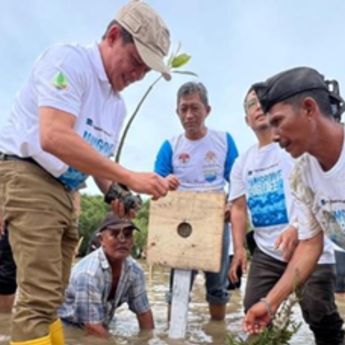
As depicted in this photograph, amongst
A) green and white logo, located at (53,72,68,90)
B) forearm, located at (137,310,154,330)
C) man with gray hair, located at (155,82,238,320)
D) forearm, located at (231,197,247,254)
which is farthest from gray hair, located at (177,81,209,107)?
green and white logo, located at (53,72,68,90)

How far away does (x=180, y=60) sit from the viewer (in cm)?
725

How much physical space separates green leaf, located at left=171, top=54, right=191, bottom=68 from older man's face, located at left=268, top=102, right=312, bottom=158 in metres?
4.85

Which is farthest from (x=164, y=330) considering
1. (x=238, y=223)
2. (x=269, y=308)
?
(x=269, y=308)

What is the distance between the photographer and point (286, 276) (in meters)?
2.73

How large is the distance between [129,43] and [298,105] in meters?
0.78

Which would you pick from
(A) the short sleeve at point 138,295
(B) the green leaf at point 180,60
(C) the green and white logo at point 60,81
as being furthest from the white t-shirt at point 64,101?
(B) the green leaf at point 180,60

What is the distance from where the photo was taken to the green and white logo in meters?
2.53

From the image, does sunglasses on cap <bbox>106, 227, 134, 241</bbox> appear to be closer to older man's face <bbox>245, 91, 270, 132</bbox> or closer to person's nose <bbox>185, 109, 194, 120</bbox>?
person's nose <bbox>185, 109, 194, 120</bbox>

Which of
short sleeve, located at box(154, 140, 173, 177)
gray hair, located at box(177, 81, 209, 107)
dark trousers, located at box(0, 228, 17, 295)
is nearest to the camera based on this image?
dark trousers, located at box(0, 228, 17, 295)

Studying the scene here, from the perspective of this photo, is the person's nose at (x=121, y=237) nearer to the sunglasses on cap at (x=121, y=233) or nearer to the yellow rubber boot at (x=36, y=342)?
the sunglasses on cap at (x=121, y=233)

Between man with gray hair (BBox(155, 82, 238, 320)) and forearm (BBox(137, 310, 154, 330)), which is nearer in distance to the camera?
forearm (BBox(137, 310, 154, 330))

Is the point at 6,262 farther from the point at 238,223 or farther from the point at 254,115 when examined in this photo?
the point at 254,115

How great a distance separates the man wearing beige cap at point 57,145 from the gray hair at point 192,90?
199 centimetres

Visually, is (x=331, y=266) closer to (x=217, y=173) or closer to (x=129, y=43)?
(x=217, y=173)
